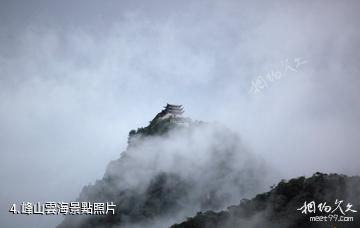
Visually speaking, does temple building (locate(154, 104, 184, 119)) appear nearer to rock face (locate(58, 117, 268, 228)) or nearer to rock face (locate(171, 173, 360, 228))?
rock face (locate(58, 117, 268, 228))

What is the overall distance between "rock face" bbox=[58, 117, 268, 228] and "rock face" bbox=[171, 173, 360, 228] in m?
15.5

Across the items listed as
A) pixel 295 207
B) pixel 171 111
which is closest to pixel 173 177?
pixel 171 111

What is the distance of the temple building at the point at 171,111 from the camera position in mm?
69312

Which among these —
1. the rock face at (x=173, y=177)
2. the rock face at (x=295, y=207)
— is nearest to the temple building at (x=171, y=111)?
the rock face at (x=173, y=177)

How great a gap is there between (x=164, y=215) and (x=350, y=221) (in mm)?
31309

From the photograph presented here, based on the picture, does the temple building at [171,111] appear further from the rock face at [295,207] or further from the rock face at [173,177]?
the rock face at [295,207]

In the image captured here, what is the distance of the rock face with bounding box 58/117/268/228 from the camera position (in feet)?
180

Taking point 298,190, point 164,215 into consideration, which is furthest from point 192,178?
point 298,190

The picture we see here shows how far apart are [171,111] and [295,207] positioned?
3897 cm

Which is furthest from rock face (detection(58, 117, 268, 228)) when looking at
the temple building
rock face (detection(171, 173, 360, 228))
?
rock face (detection(171, 173, 360, 228))

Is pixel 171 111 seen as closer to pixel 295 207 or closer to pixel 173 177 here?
pixel 173 177

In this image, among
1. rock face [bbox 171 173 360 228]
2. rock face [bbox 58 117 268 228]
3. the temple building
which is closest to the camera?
rock face [bbox 171 173 360 228]

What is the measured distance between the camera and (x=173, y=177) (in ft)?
193

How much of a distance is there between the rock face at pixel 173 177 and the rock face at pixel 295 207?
15521 millimetres
